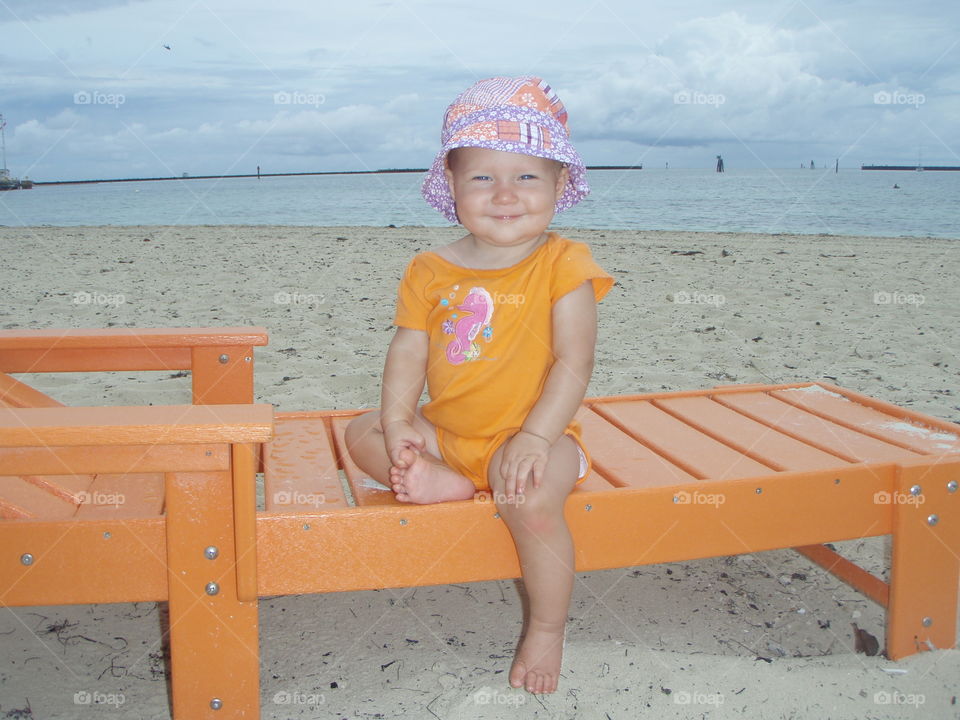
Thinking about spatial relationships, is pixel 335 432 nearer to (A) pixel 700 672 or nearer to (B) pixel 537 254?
(B) pixel 537 254

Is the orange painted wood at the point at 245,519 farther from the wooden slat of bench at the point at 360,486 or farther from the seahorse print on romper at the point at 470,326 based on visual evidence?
the seahorse print on romper at the point at 470,326

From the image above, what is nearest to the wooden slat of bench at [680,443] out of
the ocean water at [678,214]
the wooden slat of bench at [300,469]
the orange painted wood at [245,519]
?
the wooden slat of bench at [300,469]

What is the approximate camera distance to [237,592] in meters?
1.96

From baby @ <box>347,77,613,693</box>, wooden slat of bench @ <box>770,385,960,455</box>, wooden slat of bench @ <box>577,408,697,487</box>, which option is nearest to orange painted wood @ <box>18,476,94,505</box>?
baby @ <box>347,77,613,693</box>

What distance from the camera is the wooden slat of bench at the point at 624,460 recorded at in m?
2.33

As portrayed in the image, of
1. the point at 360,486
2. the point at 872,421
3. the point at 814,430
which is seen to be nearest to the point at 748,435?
the point at 814,430

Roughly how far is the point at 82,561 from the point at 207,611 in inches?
11.5

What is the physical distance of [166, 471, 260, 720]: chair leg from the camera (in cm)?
189

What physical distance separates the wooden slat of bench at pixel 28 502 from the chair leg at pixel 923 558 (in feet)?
6.97

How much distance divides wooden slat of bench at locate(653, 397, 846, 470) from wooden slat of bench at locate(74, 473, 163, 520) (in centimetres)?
Answer: 164

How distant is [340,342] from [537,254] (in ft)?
11.1

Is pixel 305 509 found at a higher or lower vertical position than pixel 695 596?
higher

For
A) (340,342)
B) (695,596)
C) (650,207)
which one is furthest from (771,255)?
(650,207)

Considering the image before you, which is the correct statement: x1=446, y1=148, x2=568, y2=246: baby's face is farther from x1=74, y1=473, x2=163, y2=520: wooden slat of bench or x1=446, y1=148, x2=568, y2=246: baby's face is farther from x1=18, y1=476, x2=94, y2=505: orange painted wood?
x1=18, y1=476, x2=94, y2=505: orange painted wood
